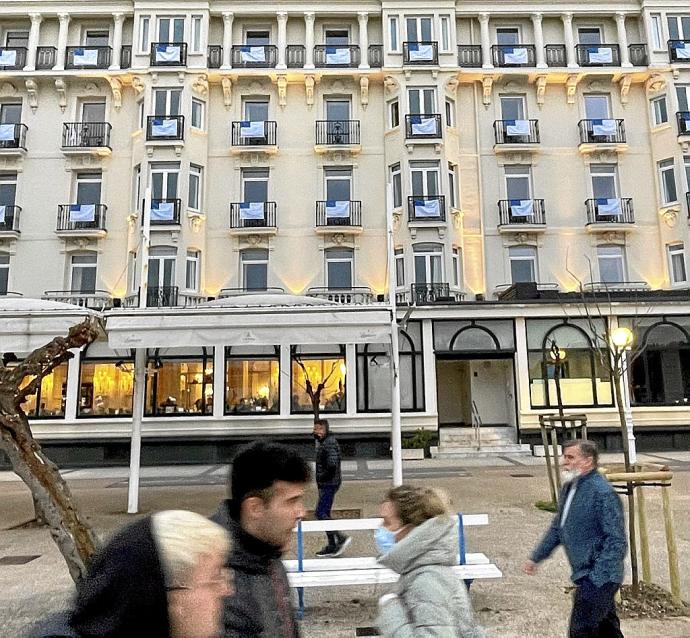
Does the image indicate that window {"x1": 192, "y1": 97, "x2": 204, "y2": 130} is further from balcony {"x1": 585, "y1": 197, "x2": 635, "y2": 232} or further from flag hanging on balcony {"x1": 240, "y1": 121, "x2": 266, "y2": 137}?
balcony {"x1": 585, "y1": 197, "x2": 635, "y2": 232}

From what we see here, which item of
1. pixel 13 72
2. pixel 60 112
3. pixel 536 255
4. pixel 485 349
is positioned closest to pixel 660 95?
pixel 536 255

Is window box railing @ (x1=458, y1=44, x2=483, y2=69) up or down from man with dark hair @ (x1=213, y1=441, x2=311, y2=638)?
up

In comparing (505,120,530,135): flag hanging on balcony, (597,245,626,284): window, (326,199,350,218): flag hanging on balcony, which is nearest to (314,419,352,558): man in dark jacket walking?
(326,199,350,218): flag hanging on balcony

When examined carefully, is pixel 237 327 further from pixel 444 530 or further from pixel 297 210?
pixel 297 210

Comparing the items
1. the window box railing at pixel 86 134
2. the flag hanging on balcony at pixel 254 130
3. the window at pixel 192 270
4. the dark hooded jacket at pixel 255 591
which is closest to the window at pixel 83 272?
the window at pixel 192 270

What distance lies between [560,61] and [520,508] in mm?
21395

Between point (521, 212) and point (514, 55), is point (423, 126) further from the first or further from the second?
point (514, 55)

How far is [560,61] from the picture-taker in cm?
2478

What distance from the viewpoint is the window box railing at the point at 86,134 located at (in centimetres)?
2384

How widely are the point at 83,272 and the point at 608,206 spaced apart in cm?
2170

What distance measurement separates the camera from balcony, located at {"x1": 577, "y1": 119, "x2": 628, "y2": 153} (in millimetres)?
23812

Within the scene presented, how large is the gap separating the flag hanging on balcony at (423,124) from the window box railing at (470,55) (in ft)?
11.9

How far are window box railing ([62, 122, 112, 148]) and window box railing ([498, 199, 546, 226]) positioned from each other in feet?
55.1

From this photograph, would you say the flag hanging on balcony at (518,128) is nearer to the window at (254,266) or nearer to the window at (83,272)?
the window at (254,266)
